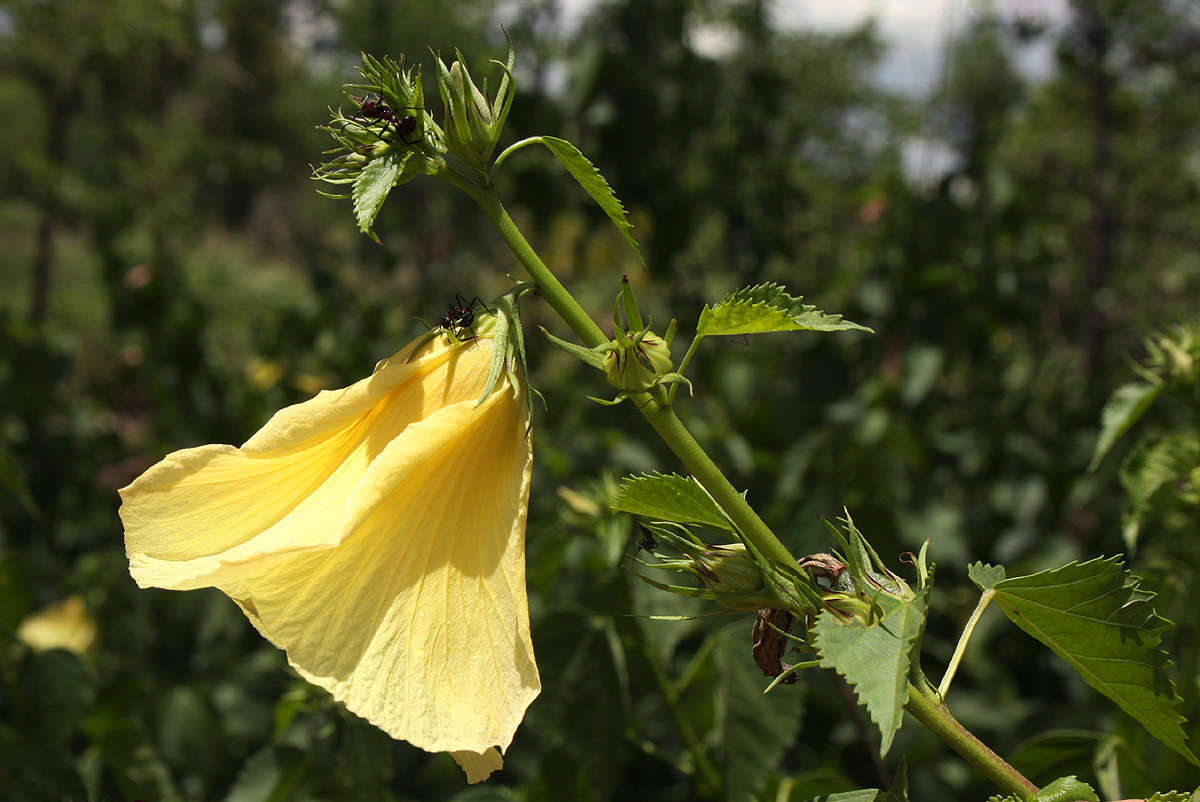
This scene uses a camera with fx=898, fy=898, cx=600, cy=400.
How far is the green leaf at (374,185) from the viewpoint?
0.55 metres

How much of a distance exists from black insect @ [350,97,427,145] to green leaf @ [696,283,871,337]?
23 cm

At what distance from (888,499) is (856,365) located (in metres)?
0.68

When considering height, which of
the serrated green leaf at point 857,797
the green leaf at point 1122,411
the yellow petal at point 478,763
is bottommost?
the serrated green leaf at point 857,797

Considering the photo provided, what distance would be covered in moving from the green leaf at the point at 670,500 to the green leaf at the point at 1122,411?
52 cm

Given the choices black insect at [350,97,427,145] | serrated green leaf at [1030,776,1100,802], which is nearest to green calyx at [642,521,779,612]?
serrated green leaf at [1030,776,1100,802]

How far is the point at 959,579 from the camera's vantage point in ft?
7.09

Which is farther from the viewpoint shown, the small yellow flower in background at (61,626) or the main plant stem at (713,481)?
the small yellow flower in background at (61,626)

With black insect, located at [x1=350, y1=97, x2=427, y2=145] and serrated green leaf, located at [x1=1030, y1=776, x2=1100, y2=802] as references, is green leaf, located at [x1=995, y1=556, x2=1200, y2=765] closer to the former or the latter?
serrated green leaf, located at [x1=1030, y1=776, x2=1100, y2=802]

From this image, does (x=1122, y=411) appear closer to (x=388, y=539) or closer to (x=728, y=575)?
(x=728, y=575)

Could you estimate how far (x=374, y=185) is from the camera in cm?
58

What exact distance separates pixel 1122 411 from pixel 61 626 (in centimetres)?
218

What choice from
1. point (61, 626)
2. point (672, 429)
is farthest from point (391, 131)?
point (61, 626)

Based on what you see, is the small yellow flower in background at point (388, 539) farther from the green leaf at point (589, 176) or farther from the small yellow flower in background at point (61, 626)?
the small yellow flower in background at point (61, 626)

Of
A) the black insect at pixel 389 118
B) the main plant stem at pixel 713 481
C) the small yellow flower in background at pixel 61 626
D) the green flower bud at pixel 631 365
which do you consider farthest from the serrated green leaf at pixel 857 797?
the small yellow flower in background at pixel 61 626
